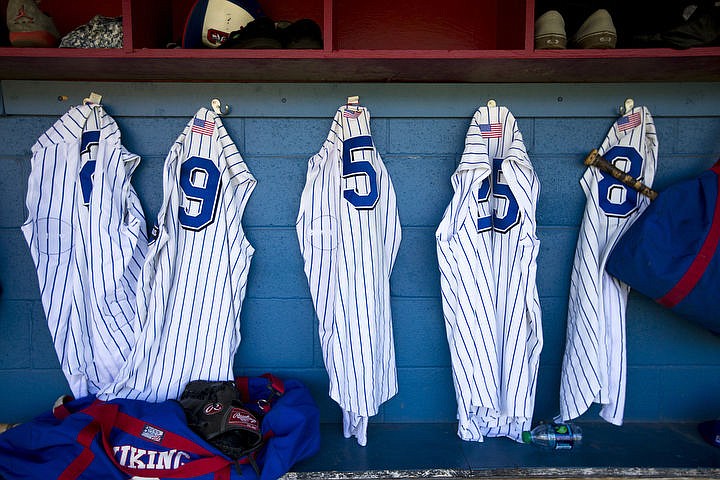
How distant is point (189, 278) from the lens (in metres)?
1.67

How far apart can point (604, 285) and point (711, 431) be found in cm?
62

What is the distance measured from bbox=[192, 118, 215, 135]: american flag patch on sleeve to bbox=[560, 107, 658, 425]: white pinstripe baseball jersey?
132 cm

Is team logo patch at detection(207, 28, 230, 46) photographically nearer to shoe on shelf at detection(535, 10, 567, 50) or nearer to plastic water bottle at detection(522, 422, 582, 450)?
shoe on shelf at detection(535, 10, 567, 50)

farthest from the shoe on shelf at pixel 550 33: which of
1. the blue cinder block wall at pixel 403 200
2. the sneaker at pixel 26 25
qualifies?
the sneaker at pixel 26 25

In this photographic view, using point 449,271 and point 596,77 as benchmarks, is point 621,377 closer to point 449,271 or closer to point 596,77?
point 449,271

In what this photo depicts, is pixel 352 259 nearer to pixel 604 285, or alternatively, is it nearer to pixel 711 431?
pixel 604 285

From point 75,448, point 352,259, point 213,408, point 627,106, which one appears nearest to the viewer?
point 75,448

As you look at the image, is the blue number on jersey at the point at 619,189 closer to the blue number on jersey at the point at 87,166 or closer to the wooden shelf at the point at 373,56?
the wooden shelf at the point at 373,56

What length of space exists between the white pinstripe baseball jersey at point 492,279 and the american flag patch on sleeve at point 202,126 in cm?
85

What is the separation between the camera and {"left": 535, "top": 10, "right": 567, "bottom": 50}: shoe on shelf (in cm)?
149

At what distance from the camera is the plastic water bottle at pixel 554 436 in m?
1.67

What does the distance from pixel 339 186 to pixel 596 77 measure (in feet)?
3.10

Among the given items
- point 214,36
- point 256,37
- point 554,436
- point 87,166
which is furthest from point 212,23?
point 554,436

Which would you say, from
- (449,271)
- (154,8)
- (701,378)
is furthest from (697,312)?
(154,8)
